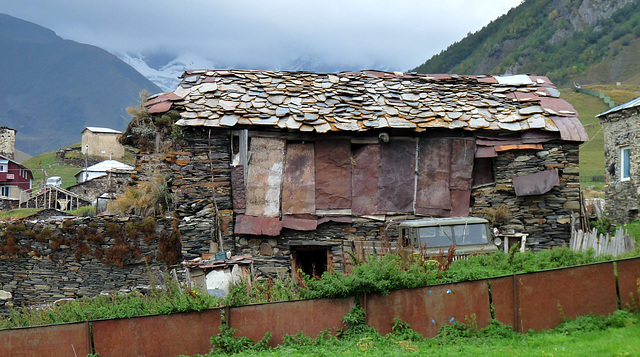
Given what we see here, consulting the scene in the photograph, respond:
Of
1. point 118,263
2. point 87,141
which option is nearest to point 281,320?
point 118,263

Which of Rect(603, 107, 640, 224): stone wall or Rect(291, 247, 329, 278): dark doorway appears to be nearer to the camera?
Rect(291, 247, 329, 278): dark doorway

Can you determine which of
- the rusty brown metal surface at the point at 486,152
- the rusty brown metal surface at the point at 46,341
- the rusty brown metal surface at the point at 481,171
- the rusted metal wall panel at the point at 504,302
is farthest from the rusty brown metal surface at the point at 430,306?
the rusty brown metal surface at the point at 481,171

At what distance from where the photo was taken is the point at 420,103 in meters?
14.7

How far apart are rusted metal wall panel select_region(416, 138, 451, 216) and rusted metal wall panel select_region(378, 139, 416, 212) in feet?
0.70

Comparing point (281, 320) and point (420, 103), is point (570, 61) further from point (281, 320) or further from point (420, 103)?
point (281, 320)

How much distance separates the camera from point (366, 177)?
14023 millimetres

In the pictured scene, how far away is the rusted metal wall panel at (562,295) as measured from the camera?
7.86 meters

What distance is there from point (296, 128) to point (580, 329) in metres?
8.01

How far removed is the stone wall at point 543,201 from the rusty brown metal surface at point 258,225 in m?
5.20

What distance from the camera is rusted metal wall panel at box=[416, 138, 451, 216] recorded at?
14.0 metres

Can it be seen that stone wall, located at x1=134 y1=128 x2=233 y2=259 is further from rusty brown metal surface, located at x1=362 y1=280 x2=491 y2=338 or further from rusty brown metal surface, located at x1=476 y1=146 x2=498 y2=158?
rusty brown metal surface, located at x1=476 y1=146 x2=498 y2=158

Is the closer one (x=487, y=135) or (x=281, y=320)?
(x=281, y=320)

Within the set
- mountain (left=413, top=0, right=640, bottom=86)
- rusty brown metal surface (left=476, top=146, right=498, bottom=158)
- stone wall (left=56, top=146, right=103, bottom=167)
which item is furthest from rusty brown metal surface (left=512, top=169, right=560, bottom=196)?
mountain (left=413, top=0, right=640, bottom=86)

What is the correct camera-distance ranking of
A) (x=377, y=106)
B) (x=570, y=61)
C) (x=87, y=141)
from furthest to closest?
(x=570, y=61)
(x=87, y=141)
(x=377, y=106)
